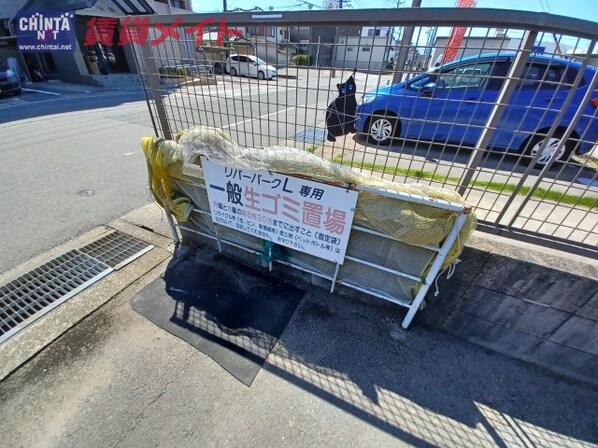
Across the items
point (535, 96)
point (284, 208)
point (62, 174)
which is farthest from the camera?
point (62, 174)

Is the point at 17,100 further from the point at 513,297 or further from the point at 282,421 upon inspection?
the point at 513,297

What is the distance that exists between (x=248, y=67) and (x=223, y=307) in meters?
1.94

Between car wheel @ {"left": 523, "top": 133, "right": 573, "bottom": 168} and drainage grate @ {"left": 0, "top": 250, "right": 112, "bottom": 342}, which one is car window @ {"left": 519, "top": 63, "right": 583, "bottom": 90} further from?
drainage grate @ {"left": 0, "top": 250, "right": 112, "bottom": 342}

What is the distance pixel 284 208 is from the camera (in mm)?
2121

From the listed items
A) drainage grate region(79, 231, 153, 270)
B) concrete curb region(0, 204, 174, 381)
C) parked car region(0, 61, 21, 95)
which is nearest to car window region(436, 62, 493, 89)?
concrete curb region(0, 204, 174, 381)

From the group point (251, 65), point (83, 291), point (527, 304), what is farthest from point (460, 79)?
point (83, 291)

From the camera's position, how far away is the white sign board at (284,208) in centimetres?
192

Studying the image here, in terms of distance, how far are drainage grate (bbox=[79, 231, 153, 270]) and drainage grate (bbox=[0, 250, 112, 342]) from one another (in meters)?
0.07

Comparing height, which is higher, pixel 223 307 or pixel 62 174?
pixel 223 307

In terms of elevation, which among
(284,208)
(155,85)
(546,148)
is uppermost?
(155,85)

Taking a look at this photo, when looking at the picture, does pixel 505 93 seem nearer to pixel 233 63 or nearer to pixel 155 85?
pixel 233 63

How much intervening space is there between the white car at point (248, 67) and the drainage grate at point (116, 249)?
2068 millimetres

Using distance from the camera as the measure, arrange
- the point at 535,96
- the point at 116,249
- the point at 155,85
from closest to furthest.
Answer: the point at 535,96 < the point at 155,85 < the point at 116,249

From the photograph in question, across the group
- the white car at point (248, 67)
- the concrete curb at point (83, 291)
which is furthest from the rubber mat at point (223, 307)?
the white car at point (248, 67)
